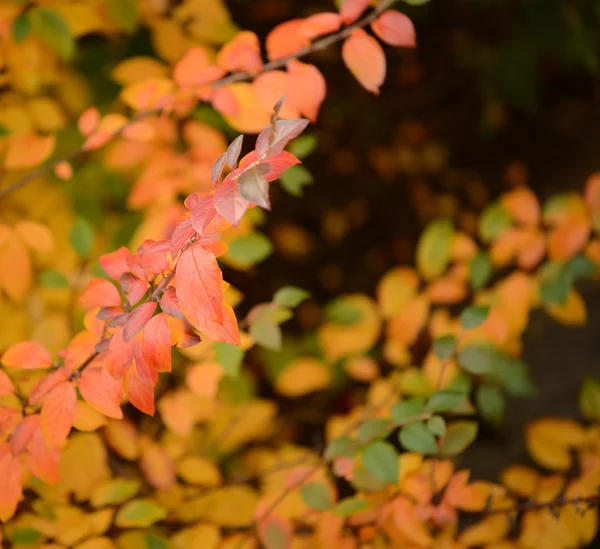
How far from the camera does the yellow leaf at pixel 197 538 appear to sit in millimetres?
1206

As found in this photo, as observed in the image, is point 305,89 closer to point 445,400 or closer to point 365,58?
point 365,58

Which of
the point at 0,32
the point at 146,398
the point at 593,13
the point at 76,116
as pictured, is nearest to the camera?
the point at 146,398

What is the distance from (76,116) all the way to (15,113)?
1.56 ft

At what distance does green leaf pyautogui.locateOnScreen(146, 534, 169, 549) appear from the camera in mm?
1104

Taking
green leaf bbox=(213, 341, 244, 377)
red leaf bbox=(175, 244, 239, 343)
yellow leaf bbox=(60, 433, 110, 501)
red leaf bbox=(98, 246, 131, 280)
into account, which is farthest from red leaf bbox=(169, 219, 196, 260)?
yellow leaf bbox=(60, 433, 110, 501)

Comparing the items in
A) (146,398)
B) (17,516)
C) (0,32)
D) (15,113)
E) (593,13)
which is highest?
(0,32)

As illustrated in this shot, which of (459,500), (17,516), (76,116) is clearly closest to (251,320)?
(459,500)

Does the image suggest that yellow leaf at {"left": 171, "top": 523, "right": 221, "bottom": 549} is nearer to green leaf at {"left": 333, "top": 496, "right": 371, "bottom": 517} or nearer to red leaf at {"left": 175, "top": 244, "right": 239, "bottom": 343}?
green leaf at {"left": 333, "top": 496, "right": 371, "bottom": 517}

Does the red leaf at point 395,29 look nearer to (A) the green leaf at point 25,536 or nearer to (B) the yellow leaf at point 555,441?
(B) the yellow leaf at point 555,441

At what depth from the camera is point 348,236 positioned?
9.73 feet

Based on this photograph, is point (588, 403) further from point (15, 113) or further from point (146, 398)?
point (15, 113)

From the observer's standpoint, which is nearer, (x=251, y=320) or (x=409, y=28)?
(x=409, y=28)

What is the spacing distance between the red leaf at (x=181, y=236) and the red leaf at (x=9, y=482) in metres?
0.45

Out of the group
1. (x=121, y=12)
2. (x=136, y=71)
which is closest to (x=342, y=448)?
(x=136, y=71)
